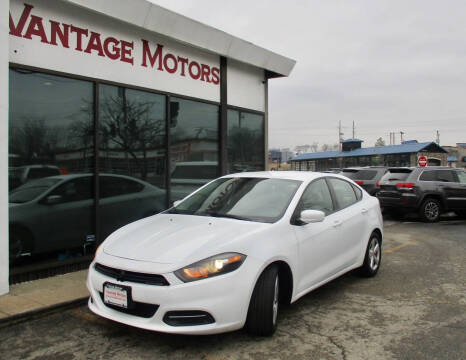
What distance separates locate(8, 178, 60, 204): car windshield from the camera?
18.0 ft

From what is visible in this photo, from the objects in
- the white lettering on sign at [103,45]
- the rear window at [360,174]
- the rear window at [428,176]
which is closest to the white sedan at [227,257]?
the white lettering on sign at [103,45]

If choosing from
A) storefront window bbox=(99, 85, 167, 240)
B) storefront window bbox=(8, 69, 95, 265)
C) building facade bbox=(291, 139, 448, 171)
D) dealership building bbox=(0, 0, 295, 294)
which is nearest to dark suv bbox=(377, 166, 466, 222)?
dealership building bbox=(0, 0, 295, 294)

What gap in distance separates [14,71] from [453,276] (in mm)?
6598

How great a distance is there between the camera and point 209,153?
8781mm

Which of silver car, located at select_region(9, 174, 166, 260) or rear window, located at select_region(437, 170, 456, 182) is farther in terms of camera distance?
rear window, located at select_region(437, 170, 456, 182)

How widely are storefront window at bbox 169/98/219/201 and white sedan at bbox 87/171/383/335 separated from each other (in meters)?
2.82

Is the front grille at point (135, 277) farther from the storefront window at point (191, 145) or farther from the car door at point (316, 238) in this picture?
the storefront window at point (191, 145)

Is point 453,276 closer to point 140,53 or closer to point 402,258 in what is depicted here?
point 402,258

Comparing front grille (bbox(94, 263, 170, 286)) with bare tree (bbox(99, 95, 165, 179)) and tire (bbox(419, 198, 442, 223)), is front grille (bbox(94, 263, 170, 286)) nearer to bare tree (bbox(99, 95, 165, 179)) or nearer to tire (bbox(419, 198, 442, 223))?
bare tree (bbox(99, 95, 165, 179))

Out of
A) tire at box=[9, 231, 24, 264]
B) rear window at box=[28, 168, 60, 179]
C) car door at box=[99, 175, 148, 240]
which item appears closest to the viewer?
tire at box=[9, 231, 24, 264]

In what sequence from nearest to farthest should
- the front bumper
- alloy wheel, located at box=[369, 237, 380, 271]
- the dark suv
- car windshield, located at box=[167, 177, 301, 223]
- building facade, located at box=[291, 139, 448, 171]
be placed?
the front bumper, car windshield, located at box=[167, 177, 301, 223], alloy wheel, located at box=[369, 237, 380, 271], the dark suv, building facade, located at box=[291, 139, 448, 171]

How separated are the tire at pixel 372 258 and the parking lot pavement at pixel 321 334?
0.67 feet

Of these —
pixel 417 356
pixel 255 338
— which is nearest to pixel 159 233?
pixel 255 338

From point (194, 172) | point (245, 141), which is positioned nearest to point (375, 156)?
point (245, 141)
